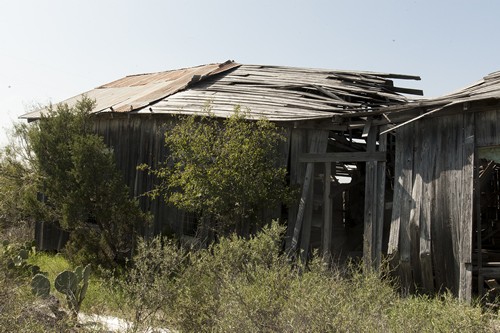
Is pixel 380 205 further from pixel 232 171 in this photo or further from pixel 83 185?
pixel 83 185

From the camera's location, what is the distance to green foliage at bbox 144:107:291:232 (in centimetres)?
1023

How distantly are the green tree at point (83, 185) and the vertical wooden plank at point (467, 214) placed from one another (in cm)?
645

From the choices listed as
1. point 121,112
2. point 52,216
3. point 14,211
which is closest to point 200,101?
point 121,112

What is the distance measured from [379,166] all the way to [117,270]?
566 centimetres

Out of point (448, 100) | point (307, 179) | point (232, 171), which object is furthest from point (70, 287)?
point (448, 100)

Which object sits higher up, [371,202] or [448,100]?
[448,100]

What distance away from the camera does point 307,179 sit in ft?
35.9

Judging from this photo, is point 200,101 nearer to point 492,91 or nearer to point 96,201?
point 96,201

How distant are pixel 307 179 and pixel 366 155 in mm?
1308

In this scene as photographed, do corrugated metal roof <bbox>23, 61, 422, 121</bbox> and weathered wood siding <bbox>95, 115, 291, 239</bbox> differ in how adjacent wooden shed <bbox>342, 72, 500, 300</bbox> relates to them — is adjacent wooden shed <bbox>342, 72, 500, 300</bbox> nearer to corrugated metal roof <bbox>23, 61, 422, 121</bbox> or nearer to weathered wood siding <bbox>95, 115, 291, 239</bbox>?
corrugated metal roof <bbox>23, 61, 422, 121</bbox>

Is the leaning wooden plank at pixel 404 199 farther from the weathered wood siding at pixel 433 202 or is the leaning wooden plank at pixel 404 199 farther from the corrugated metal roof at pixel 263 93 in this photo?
the corrugated metal roof at pixel 263 93

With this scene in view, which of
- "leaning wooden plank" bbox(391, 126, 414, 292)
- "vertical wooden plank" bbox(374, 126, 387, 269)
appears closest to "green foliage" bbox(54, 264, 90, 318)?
"vertical wooden plank" bbox(374, 126, 387, 269)

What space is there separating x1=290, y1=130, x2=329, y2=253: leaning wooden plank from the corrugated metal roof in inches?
18.4

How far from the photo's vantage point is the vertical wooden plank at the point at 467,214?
849 centimetres
